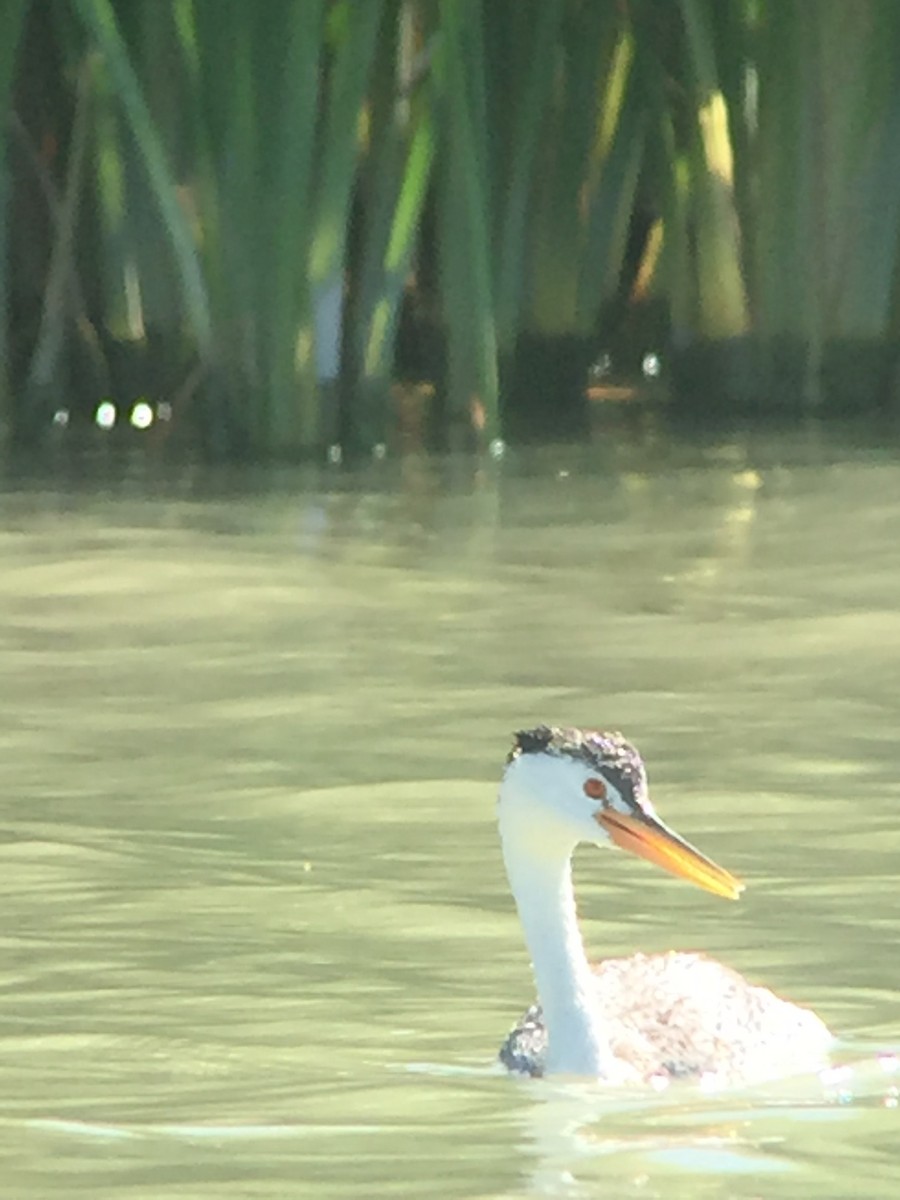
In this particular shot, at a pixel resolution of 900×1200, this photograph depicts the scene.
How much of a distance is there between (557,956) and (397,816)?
4.12 ft

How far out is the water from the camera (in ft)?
13.0

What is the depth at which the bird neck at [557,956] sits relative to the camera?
4.38m

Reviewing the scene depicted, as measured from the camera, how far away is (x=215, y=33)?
1007 centimetres

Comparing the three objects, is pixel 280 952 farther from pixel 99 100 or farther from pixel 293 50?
pixel 99 100

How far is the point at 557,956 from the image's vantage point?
4508mm

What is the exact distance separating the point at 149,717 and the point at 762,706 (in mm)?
1209

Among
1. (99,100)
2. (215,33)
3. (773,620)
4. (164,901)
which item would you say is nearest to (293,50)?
(215,33)

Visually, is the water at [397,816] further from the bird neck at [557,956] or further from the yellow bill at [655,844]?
the yellow bill at [655,844]

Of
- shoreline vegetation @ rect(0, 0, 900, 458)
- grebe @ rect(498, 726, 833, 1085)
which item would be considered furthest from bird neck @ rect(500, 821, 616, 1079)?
shoreline vegetation @ rect(0, 0, 900, 458)

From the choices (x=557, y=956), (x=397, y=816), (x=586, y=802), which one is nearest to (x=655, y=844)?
(x=586, y=802)

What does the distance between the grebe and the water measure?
0.25 ft

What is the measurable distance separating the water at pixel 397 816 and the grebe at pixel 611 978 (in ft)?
0.25

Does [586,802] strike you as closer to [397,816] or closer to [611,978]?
[611,978]

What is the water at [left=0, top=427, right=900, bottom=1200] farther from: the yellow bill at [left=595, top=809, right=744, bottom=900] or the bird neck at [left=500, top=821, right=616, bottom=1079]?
the yellow bill at [left=595, top=809, right=744, bottom=900]
